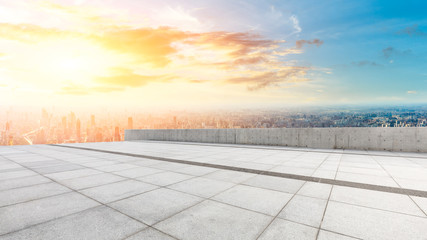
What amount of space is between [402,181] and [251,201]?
465 centimetres

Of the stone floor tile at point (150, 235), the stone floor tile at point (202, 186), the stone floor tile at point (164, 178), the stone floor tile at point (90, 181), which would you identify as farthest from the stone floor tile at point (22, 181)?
the stone floor tile at point (150, 235)

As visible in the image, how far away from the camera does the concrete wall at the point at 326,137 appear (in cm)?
1207

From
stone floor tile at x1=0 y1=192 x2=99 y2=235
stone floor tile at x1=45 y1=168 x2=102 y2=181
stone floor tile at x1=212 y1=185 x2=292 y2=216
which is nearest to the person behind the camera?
stone floor tile at x1=0 y1=192 x2=99 y2=235

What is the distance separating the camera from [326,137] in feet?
46.3

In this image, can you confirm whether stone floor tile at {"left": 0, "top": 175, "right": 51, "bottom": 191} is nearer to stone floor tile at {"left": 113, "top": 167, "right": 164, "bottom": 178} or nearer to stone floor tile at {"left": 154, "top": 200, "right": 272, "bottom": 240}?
stone floor tile at {"left": 113, "top": 167, "right": 164, "bottom": 178}

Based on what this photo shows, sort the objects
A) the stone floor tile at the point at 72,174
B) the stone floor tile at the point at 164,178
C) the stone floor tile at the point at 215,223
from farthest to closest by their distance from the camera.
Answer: the stone floor tile at the point at 72,174 → the stone floor tile at the point at 164,178 → the stone floor tile at the point at 215,223

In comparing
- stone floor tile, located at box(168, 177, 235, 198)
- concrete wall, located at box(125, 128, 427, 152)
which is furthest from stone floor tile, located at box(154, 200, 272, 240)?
concrete wall, located at box(125, 128, 427, 152)

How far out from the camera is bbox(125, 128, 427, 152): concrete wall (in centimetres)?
1207

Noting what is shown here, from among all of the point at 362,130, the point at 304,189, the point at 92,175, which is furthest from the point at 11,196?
the point at 362,130

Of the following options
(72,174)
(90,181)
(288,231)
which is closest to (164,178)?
(90,181)

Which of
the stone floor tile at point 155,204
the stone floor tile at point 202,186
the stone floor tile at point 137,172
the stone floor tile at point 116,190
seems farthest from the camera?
the stone floor tile at point 137,172

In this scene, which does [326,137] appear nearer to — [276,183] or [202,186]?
[276,183]

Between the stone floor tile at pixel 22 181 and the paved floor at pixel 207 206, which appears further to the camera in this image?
the stone floor tile at pixel 22 181

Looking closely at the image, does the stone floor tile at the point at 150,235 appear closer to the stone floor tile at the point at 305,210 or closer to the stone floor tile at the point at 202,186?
the stone floor tile at the point at 202,186
